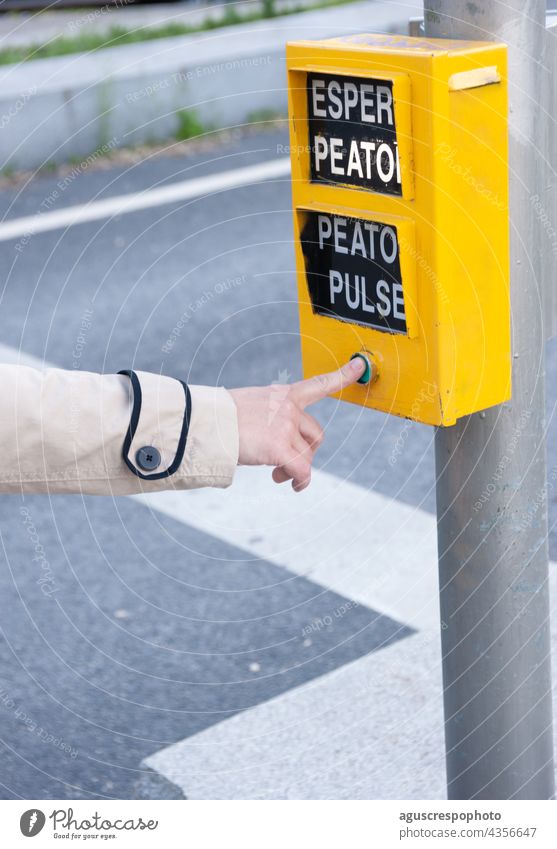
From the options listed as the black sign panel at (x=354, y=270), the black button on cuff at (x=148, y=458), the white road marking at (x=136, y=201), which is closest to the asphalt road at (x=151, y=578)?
the black sign panel at (x=354, y=270)

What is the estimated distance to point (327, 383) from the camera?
1.82 metres

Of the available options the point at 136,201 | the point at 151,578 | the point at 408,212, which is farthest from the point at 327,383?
the point at 136,201

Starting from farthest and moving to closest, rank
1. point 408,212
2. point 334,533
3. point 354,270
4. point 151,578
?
point 334,533
point 151,578
point 354,270
point 408,212

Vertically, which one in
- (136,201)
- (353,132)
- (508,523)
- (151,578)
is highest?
(136,201)

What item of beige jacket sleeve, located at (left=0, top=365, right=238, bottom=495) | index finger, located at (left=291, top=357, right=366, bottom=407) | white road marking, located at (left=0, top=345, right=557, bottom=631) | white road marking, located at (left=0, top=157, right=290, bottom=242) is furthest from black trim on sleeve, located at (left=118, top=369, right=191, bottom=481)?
white road marking, located at (left=0, top=157, right=290, bottom=242)

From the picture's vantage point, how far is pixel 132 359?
16.2 ft

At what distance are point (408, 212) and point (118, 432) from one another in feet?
1.64

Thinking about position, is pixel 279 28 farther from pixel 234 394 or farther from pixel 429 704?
pixel 234 394

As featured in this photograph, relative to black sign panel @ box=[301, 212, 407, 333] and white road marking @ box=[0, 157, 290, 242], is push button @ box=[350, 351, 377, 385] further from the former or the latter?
white road marking @ box=[0, 157, 290, 242]

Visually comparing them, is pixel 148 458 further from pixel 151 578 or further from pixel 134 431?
pixel 151 578

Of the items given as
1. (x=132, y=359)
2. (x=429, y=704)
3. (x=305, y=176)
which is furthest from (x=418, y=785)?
(x=132, y=359)

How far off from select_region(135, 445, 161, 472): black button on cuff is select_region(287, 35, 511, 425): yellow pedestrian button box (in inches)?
12.9

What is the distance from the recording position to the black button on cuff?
179cm

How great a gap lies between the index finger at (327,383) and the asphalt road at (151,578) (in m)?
0.19
